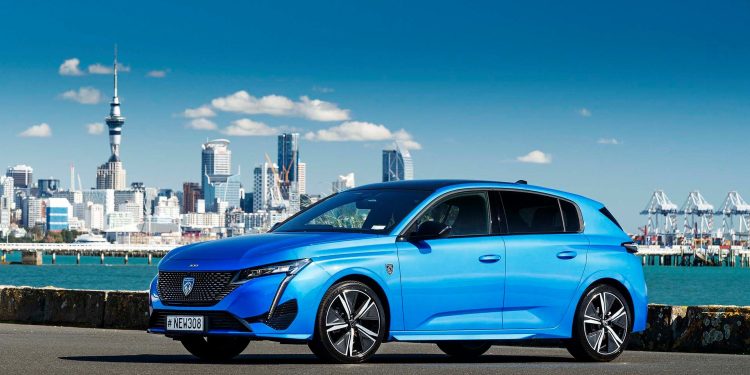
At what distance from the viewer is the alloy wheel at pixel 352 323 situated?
11047mm

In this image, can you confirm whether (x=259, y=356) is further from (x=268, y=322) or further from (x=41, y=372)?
(x=41, y=372)

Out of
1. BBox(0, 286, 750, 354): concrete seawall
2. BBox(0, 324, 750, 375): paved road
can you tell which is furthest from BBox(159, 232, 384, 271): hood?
BBox(0, 286, 750, 354): concrete seawall

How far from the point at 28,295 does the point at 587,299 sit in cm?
998

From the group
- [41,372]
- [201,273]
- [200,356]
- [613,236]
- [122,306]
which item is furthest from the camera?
[122,306]

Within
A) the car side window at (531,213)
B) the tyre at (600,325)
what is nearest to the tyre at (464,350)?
the tyre at (600,325)

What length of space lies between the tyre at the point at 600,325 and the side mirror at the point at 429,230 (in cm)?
193

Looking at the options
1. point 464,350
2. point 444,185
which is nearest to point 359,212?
point 444,185

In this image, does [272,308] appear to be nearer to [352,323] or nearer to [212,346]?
[352,323]

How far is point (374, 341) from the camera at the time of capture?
11289 mm

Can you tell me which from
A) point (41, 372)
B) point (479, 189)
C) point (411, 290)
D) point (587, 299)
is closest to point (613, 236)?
point (587, 299)

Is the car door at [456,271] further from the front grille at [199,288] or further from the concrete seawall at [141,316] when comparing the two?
the concrete seawall at [141,316]

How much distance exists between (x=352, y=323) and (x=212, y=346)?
162cm

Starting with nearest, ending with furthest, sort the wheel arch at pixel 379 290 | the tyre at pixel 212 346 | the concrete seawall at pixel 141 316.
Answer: the wheel arch at pixel 379 290
the tyre at pixel 212 346
the concrete seawall at pixel 141 316

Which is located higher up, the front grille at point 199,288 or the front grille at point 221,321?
the front grille at point 199,288
